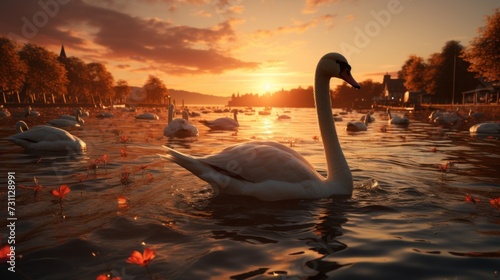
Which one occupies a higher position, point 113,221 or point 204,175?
point 204,175

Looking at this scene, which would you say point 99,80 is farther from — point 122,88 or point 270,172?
point 270,172

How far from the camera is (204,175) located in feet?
15.8

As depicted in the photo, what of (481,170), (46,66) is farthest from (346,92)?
(481,170)

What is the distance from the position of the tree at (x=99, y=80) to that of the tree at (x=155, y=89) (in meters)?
24.3

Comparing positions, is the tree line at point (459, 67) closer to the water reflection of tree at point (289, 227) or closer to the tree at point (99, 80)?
the water reflection of tree at point (289, 227)

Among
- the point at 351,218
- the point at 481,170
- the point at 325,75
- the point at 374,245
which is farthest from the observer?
the point at 481,170

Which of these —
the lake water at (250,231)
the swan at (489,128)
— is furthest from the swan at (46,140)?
the swan at (489,128)

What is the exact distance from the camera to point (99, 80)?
394ft

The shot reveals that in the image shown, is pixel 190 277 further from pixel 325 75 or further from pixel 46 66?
pixel 46 66

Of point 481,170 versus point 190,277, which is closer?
point 190,277

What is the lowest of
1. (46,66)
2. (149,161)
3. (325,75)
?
(149,161)

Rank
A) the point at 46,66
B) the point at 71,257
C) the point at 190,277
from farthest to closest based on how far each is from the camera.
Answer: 1. the point at 46,66
2. the point at 71,257
3. the point at 190,277

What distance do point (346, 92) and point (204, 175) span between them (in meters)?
176

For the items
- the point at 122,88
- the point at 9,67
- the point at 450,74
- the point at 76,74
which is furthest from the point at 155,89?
the point at 450,74
